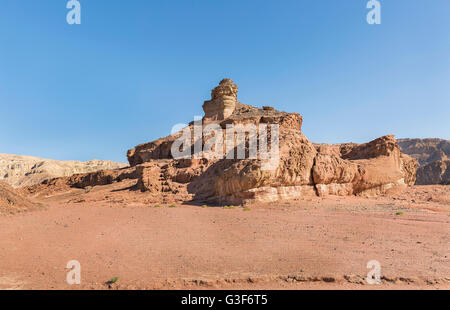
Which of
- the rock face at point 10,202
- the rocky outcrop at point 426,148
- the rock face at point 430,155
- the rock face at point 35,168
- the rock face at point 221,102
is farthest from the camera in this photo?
the rocky outcrop at point 426,148

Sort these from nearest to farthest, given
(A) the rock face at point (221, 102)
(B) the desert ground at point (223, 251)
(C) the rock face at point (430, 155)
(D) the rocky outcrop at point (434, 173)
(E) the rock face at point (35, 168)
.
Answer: (B) the desert ground at point (223, 251) < (A) the rock face at point (221, 102) < (D) the rocky outcrop at point (434, 173) < (C) the rock face at point (430, 155) < (E) the rock face at point (35, 168)

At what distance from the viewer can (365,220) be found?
8820 millimetres

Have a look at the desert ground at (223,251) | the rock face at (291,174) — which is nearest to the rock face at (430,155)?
the rock face at (291,174)

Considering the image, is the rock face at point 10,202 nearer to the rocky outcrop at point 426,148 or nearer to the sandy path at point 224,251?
A: the sandy path at point 224,251

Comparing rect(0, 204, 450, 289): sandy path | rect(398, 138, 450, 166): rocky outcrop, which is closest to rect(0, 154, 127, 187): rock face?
rect(0, 204, 450, 289): sandy path

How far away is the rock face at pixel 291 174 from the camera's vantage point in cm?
1408

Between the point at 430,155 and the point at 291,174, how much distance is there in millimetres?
97878

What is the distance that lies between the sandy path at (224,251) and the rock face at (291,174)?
15.6ft

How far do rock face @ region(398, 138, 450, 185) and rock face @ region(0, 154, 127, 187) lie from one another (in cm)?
9128

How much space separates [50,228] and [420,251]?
10255mm

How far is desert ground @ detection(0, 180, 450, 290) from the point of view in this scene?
4.50 m
